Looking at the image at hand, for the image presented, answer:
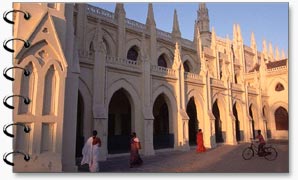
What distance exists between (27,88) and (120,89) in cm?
744

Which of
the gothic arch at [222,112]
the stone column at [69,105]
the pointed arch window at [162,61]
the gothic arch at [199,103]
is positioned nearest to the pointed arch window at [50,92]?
the stone column at [69,105]

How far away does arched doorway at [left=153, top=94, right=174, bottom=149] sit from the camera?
552 inches

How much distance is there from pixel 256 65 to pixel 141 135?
885 inches

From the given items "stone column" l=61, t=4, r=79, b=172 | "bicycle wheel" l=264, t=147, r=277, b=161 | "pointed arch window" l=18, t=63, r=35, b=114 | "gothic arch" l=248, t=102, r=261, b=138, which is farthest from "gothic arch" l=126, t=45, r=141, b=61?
"pointed arch window" l=18, t=63, r=35, b=114

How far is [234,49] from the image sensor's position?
1152 inches

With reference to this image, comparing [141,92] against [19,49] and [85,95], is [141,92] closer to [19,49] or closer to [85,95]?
[85,95]

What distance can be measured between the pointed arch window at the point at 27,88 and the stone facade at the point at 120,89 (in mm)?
20

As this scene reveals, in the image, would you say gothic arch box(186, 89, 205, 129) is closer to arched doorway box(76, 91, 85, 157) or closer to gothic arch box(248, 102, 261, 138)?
gothic arch box(248, 102, 261, 138)

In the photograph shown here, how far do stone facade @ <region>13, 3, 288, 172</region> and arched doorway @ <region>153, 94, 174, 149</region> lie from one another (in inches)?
2.1

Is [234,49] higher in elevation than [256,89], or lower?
higher

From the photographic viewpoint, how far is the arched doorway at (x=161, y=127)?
14.0m

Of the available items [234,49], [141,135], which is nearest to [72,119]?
[141,135]

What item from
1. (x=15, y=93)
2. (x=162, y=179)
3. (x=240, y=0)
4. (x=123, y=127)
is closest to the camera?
(x=15, y=93)

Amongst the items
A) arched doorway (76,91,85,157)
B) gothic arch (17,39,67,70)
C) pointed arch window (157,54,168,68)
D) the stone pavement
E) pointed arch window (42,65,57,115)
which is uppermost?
pointed arch window (157,54,168,68)
